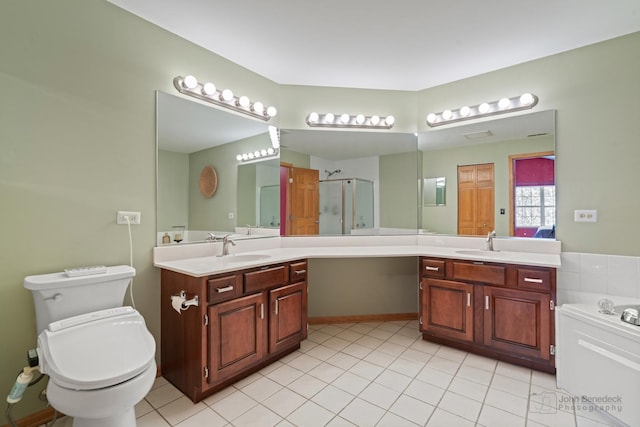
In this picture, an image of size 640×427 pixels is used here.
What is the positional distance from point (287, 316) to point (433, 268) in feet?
4.27

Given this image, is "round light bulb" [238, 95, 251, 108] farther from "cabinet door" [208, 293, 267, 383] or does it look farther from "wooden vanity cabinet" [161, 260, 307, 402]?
"cabinet door" [208, 293, 267, 383]

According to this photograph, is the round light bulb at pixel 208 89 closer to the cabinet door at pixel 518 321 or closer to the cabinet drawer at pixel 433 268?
the cabinet drawer at pixel 433 268

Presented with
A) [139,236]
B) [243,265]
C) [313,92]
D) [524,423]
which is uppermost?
[313,92]

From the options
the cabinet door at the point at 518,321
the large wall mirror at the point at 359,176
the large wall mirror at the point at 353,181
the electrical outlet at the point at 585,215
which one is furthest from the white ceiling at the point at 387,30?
the cabinet door at the point at 518,321

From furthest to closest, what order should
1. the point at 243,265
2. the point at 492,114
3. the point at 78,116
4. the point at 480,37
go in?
the point at 492,114 < the point at 480,37 < the point at 243,265 < the point at 78,116

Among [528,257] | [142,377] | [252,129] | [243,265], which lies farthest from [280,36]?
[528,257]

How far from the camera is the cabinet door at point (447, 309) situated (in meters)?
2.35

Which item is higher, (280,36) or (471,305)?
(280,36)

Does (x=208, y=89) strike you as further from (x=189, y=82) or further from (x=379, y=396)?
(x=379, y=396)

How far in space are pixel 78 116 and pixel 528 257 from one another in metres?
3.24

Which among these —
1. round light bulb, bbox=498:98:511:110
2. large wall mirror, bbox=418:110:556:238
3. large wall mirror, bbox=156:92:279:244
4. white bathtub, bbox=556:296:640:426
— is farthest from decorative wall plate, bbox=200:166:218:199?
white bathtub, bbox=556:296:640:426

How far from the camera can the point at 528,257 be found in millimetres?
2264

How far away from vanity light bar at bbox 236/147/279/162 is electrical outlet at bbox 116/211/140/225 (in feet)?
3.13

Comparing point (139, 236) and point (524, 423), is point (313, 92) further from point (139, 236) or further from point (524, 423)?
point (524, 423)
